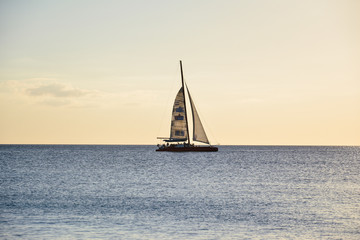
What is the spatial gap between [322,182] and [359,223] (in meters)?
32.0

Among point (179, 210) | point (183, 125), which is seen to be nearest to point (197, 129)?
point (183, 125)

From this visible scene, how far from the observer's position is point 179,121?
127562mm

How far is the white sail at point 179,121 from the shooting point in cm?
12594

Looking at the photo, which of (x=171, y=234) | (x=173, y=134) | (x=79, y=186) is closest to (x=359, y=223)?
(x=171, y=234)

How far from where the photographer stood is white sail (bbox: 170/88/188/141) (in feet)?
413

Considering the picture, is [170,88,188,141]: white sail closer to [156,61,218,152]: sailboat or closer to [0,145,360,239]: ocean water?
[156,61,218,152]: sailboat

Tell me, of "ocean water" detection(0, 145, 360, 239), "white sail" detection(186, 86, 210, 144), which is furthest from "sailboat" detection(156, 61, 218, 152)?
"ocean water" detection(0, 145, 360, 239)

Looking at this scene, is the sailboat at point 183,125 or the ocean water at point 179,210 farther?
the sailboat at point 183,125

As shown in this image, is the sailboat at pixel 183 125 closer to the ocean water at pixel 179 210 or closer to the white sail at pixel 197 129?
the white sail at pixel 197 129

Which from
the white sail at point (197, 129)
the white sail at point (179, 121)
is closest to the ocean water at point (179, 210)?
the white sail at point (179, 121)

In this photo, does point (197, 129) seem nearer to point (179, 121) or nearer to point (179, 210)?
point (179, 121)

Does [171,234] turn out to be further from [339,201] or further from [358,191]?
[358,191]

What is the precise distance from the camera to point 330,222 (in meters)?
33.6

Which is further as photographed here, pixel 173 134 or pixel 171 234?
pixel 173 134
